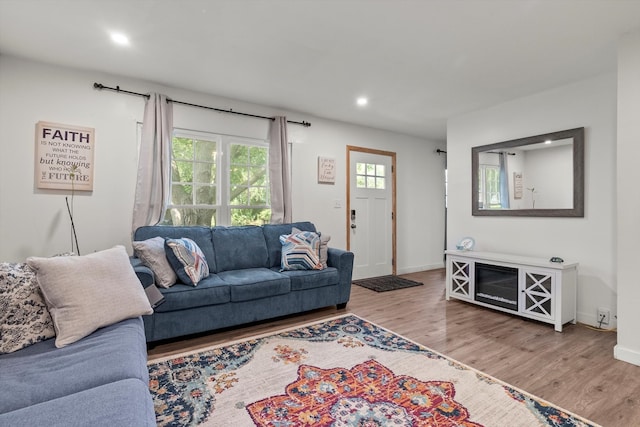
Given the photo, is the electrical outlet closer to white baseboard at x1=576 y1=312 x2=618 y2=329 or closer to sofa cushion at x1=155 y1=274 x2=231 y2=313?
white baseboard at x1=576 y1=312 x2=618 y2=329

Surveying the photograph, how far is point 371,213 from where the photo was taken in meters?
5.03

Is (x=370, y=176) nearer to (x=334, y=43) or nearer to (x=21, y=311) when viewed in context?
(x=334, y=43)

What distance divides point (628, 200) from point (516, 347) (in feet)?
4.58

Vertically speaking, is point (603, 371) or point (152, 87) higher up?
point (152, 87)

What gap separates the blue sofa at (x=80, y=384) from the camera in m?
0.95

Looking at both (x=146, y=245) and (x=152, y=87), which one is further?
(x=152, y=87)

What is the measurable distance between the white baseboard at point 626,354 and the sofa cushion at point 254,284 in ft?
8.72

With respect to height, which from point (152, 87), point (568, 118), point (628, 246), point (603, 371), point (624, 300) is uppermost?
point (152, 87)

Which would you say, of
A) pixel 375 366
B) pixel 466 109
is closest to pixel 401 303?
pixel 375 366

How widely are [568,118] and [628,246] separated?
1.56 metres

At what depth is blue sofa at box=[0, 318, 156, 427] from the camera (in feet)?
3.11

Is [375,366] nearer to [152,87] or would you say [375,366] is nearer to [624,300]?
[624,300]

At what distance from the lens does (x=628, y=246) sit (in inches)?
91.3

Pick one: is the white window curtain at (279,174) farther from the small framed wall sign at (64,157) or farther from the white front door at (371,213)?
the small framed wall sign at (64,157)
